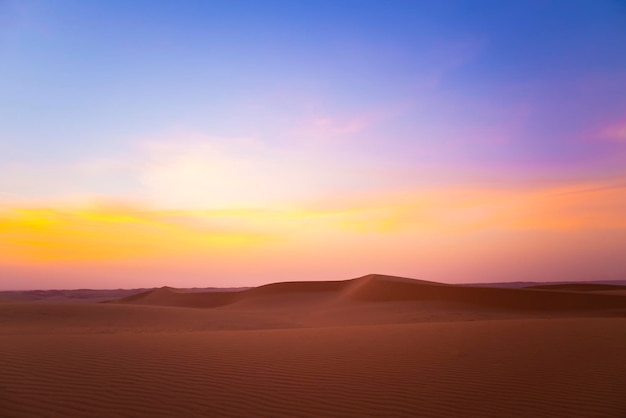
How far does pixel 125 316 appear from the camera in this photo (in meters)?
18.8

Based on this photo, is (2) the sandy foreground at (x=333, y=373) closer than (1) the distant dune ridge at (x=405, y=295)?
Yes

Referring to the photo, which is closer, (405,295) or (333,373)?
(333,373)

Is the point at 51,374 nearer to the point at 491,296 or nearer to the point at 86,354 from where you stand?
the point at 86,354

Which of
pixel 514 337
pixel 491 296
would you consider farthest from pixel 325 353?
pixel 491 296

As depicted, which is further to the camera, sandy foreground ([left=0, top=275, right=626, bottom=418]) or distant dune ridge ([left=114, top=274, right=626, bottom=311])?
distant dune ridge ([left=114, top=274, right=626, bottom=311])

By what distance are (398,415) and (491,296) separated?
74.2ft

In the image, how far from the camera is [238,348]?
28.9 ft

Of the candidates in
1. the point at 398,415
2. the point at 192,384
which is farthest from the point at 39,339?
the point at 398,415

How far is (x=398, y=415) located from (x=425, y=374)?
177 centimetres

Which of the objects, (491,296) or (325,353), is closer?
(325,353)

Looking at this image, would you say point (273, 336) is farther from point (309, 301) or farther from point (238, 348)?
point (309, 301)

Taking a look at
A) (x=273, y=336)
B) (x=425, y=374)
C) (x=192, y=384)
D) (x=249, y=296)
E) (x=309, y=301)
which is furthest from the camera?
(x=249, y=296)

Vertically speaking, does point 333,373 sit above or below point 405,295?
below

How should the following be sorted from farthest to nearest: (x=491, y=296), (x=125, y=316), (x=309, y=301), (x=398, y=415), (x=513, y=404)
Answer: (x=309, y=301) < (x=491, y=296) < (x=125, y=316) < (x=513, y=404) < (x=398, y=415)
